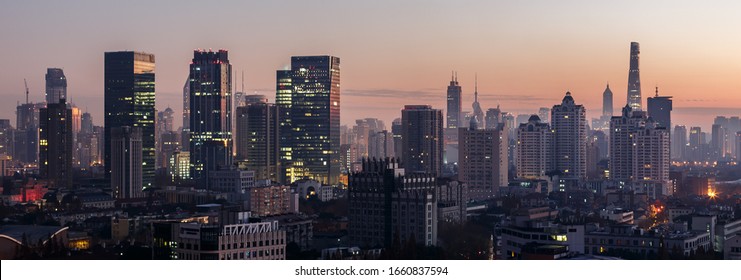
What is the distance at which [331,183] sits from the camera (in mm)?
26859

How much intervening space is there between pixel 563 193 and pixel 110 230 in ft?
40.1

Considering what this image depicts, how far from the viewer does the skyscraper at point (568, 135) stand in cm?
3073

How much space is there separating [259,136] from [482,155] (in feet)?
19.7

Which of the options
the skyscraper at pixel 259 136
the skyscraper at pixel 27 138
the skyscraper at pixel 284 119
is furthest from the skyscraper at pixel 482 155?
the skyscraper at pixel 27 138

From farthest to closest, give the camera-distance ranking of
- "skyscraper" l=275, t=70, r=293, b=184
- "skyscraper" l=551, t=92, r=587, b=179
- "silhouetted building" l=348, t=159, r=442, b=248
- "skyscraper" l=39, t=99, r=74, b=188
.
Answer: "skyscraper" l=551, t=92, r=587, b=179, "skyscraper" l=275, t=70, r=293, b=184, "skyscraper" l=39, t=99, r=74, b=188, "silhouetted building" l=348, t=159, r=442, b=248

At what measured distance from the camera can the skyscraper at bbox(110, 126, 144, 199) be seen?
2378 centimetres

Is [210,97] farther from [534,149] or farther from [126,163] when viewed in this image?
[534,149]

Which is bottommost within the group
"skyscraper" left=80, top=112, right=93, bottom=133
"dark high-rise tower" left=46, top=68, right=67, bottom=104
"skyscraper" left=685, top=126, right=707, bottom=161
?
"skyscraper" left=685, top=126, right=707, bottom=161

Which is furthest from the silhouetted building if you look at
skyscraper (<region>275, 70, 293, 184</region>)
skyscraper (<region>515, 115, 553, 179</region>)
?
skyscraper (<region>515, 115, 553, 179</region>)

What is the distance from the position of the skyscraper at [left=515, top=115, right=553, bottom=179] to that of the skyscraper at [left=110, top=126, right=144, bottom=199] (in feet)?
34.2

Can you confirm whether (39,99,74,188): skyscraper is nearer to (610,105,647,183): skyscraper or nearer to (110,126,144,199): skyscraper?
(110,126,144,199): skyscraper

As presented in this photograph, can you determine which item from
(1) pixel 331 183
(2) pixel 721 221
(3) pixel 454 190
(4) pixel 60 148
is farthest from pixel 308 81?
(2) pixel 721 221

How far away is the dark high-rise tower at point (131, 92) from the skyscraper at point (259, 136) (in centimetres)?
281
